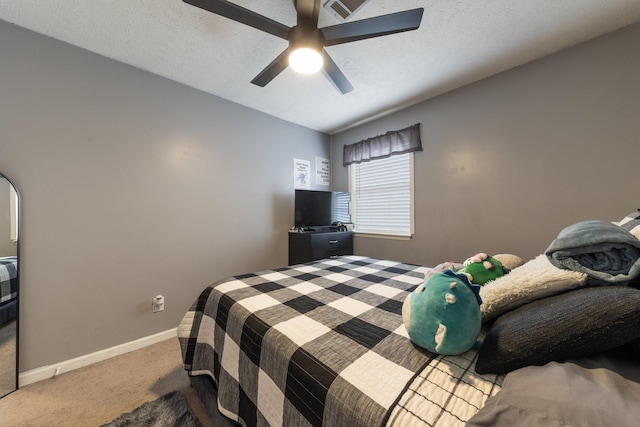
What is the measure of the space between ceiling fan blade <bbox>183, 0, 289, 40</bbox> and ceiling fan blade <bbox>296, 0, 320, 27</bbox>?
0.12m

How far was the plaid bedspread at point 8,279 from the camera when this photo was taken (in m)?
1.52

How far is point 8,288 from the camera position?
1.53m

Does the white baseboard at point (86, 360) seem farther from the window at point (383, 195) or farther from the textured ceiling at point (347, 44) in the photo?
the window at point (383, 195)

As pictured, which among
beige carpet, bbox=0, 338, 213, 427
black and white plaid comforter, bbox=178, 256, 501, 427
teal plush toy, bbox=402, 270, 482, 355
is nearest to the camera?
black and white plaid comforter, bbox=178, 256, 501, 427

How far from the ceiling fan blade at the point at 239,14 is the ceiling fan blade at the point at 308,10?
0.39 ft

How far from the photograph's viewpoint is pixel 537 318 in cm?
61

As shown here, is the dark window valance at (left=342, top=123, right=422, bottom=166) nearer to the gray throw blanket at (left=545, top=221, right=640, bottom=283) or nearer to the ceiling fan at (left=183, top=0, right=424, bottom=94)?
the ceiling fan at (left=183, top=0, right=424, bottom=94)

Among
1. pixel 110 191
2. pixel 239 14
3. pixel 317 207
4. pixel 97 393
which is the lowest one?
pixel 97 393

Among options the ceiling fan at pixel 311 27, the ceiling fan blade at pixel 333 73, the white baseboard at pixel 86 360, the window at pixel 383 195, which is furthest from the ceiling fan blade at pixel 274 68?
the white baseboard at pixel 86 360

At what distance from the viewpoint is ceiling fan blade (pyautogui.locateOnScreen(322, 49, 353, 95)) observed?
4.99ft

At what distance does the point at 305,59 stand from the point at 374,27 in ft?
1.39

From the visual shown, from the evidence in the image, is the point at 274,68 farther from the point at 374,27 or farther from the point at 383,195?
the point at 383,195

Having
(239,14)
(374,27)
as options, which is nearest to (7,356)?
(239,14)

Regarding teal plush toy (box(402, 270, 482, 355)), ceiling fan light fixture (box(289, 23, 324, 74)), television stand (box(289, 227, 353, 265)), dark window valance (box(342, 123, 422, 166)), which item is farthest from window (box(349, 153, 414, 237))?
teal plush toy (box(402, 270, 482, 355))
